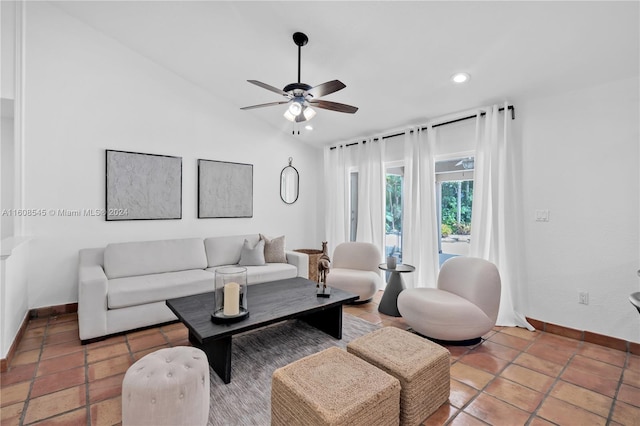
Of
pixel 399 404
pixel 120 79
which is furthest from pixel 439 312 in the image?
pixel 120 79

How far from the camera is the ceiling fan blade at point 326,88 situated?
230cm

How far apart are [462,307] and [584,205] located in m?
1.57

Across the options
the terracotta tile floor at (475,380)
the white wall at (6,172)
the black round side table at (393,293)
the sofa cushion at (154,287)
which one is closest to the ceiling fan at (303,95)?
the black round side table at (393,293)

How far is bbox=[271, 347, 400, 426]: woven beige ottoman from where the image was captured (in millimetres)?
1396

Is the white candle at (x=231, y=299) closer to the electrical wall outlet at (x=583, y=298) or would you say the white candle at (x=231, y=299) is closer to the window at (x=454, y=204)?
the window at (x=454, y=204)

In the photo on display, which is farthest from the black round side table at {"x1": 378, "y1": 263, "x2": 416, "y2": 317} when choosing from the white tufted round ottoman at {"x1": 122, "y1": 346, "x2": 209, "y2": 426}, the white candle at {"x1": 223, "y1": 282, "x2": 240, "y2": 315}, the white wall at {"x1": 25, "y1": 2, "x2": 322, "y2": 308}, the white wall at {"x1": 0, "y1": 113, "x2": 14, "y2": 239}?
the white wall at {"x1": 0, "y1": 113, "x2": 14, "y2": 239}

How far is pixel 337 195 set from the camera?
5273 millimetres

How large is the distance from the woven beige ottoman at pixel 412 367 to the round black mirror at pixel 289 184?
11.7 feet

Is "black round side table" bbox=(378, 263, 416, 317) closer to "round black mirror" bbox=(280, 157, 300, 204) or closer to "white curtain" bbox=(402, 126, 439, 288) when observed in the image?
"white curtain" bbox=(402, 126, 439, 288)

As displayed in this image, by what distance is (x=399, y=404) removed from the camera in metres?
1.68

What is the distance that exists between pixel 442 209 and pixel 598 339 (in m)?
2.02

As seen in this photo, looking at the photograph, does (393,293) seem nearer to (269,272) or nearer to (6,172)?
(269,272)

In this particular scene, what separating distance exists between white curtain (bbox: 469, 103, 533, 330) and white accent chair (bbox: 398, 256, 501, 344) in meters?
0.53

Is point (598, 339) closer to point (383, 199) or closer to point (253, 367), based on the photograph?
point (383, 199)
